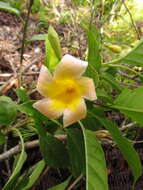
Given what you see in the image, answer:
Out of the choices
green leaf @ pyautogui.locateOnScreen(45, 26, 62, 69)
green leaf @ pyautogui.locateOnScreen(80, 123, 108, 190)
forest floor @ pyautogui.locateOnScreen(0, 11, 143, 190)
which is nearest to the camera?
green leaf @ pyautogui.locateOnScreen(80, 123, 108, 190)

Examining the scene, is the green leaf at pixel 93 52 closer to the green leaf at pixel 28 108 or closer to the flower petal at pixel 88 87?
the flower petal at pixel 88 87

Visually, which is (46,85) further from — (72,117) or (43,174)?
(43,174)

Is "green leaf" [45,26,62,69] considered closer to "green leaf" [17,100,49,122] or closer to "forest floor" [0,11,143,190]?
"green leaf" [17,100,49,122]

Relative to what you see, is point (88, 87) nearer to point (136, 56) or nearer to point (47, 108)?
point (47, 108)

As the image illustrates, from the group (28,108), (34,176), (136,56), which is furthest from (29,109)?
(136,56)

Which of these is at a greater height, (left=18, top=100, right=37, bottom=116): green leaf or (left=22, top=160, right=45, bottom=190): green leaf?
(left=18, top=100, right=37, bottom=116): green leaf

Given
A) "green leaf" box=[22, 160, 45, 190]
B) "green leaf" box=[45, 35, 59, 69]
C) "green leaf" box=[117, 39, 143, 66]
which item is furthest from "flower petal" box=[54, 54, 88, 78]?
"green leaf" box=[22, 160, 45, 190]
